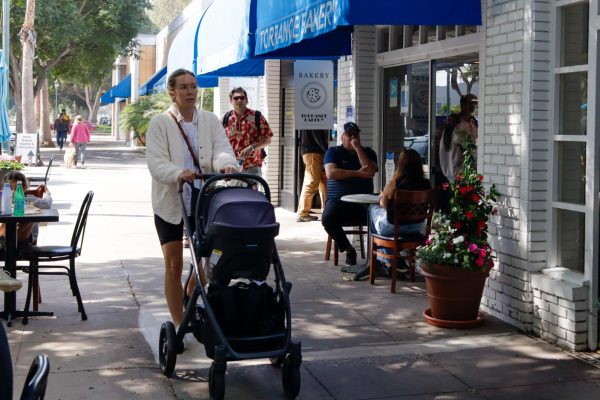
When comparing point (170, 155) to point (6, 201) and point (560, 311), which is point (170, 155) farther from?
point (560, 311)

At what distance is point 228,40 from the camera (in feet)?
40.8

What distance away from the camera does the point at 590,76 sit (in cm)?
595

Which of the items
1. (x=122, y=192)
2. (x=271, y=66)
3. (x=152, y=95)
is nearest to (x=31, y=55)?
(x=152, y=95)

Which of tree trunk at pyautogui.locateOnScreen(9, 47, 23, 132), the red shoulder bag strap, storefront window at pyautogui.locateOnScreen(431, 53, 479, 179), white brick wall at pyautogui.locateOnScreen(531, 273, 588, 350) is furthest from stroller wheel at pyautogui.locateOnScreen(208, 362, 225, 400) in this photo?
tree trunk at pyautogui.locateOnScreen(9, 47, 23, 132)

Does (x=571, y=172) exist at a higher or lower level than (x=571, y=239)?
higher

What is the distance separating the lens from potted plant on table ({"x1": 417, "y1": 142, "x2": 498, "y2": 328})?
6.62 metres

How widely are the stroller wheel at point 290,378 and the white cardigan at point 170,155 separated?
141 cm

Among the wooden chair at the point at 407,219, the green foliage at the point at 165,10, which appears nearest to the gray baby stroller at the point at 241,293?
the wooden chair at the point at 407,219

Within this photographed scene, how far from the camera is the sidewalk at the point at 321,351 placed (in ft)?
17.5

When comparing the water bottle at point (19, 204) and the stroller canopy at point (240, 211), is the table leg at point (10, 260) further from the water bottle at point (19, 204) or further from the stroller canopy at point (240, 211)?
the stroller canopy at point (240, 211)

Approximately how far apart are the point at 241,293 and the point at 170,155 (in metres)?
1.36

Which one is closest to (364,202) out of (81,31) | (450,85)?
(450,85)

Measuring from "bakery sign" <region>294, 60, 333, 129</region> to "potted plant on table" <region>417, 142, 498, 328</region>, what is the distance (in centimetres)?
650

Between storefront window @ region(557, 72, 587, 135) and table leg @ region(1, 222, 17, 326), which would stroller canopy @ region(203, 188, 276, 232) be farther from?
storefront window @ region(557, 72, 587, 135)
